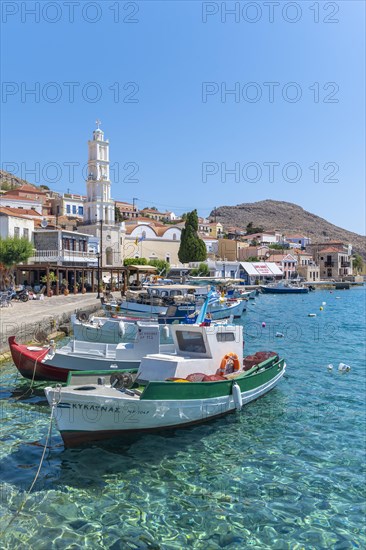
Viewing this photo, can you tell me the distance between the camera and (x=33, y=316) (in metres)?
26.1

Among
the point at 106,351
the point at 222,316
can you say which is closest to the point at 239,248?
the point at 222,316

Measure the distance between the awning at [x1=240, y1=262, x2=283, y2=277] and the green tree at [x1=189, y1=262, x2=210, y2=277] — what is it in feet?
51.5

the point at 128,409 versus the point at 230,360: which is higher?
the point at 230,360

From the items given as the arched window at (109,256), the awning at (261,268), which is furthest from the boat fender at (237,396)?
the awning at (261,268)

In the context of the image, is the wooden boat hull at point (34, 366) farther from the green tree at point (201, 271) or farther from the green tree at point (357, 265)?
the green tree at point (357, 265)

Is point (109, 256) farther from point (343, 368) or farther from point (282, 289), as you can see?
point (343, 368)

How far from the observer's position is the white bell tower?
220 feet

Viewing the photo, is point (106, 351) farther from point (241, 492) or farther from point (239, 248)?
point (239, 248)

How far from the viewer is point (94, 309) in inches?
1400

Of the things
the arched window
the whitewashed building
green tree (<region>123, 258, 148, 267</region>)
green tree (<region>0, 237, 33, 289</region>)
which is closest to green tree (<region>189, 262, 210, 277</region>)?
green tree (<region>123, 258, 148, 267</region>)

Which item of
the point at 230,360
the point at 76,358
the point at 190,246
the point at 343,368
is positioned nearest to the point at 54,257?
the point at 76,358

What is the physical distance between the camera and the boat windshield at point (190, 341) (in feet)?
44.8

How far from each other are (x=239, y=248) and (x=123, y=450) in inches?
3884

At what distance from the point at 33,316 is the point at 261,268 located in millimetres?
74455
